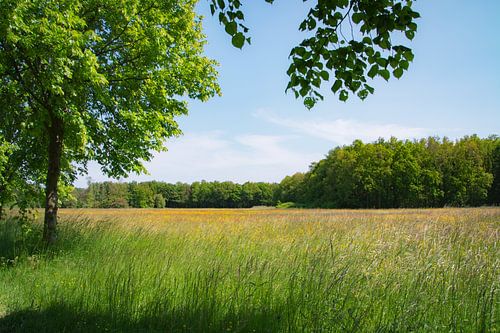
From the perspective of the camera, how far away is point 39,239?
8453 millimetres

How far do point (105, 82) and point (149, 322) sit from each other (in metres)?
4.83

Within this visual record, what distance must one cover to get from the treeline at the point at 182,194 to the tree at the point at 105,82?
12582cm

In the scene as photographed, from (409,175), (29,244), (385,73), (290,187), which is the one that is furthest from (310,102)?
(290,187)

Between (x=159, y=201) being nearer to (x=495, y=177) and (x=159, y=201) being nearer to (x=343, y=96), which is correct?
(x=495, y=177)

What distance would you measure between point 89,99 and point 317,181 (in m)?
86.8

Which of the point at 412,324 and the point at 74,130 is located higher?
the point at 74,130

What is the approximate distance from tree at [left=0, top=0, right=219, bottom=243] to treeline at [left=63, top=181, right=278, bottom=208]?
125816mm

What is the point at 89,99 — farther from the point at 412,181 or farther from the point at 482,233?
the point at 412,181

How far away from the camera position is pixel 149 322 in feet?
15.0

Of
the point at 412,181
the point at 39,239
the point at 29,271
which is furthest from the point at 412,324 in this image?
the point at 412,181

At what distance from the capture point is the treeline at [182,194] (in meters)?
132

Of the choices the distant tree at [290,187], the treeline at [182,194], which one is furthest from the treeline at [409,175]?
the treeline at [182,194]

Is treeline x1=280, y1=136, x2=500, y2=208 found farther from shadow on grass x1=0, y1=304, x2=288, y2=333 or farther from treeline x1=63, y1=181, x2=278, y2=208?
shadow on grass x1=0, y1=304, x2=288, y2=333

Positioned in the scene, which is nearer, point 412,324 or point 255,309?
point 412,324
